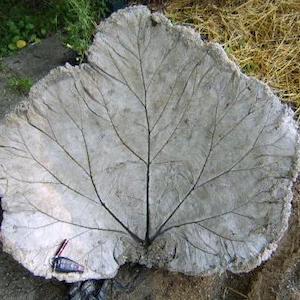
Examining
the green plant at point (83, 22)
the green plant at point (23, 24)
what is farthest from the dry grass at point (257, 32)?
the green plant at point (23, 24)

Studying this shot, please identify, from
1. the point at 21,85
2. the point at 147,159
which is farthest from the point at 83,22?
the point at 147,159

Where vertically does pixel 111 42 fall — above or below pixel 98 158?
above

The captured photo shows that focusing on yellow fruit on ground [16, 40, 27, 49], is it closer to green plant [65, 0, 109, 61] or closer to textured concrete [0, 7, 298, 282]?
green plant [65, 0, 109, 61]

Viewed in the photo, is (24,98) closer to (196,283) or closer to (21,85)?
(21,85)

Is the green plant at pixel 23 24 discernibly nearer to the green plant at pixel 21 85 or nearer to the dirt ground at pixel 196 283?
the green plant at pixel 21 85

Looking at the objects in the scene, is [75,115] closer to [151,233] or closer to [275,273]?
[151,233]

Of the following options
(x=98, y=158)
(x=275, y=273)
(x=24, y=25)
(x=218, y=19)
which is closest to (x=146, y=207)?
(x=98, y=158)

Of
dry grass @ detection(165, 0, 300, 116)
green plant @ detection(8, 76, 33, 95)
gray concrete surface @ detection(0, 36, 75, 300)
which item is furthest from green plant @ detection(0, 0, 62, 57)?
dry grass @ detection(165, 0, 300, 116)
